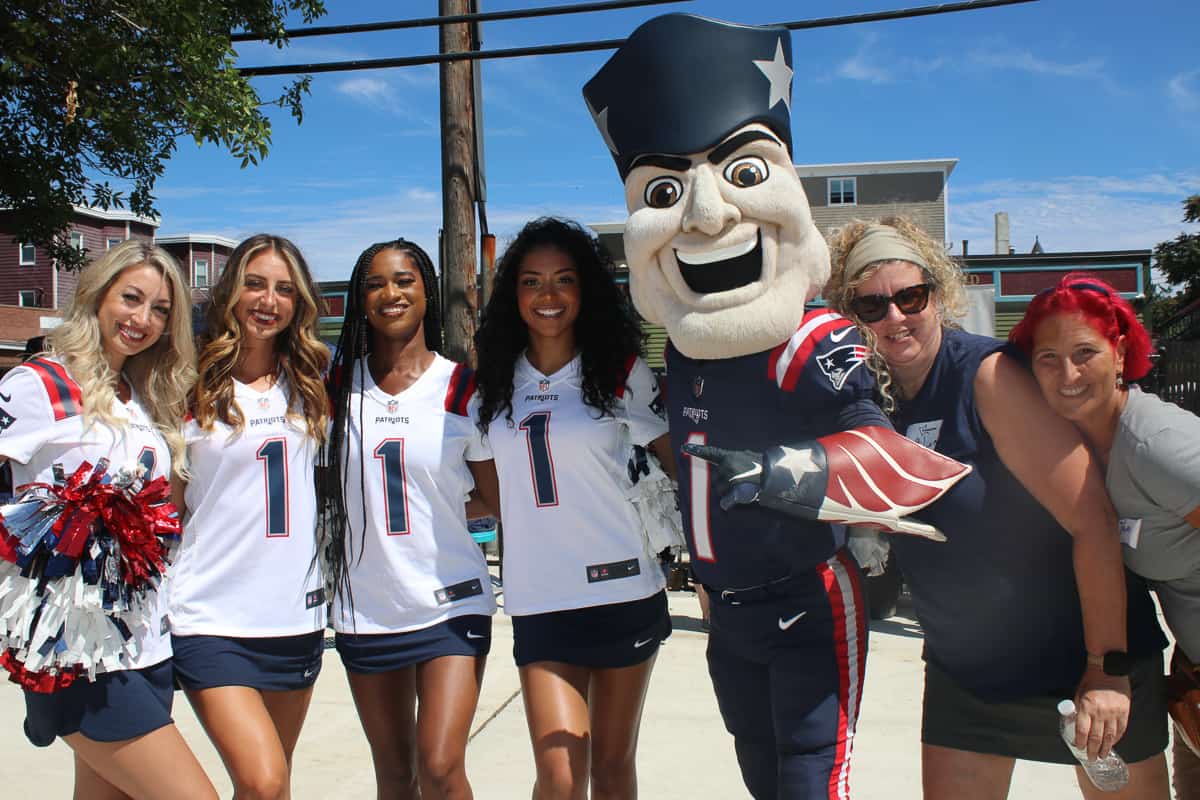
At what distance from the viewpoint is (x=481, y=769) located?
14.1ft

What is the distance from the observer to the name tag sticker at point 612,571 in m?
2.77

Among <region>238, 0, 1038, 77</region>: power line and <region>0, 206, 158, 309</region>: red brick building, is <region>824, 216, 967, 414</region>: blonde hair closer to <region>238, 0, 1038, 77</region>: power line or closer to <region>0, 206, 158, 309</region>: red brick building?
<region>238, 0, 1038, 77</region>: power line

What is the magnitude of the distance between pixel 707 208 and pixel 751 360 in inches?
15.8

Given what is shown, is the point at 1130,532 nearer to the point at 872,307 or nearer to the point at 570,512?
the point at 872,307

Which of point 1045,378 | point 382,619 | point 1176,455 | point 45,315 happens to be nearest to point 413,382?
point 382,619

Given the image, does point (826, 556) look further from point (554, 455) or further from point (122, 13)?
point (122, 13)

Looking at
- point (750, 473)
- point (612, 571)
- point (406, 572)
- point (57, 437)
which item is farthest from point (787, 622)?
point (57, 437)

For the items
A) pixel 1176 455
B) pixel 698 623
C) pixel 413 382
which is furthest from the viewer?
pixel 698 623

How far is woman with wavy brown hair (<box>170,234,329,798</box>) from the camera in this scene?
8.30 ft

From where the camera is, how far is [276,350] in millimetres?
2986

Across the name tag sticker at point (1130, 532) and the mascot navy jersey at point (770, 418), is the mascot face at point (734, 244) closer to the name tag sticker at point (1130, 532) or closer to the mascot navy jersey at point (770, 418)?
the mascot navy jersey at point (770, 418)

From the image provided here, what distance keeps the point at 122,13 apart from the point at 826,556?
703cm

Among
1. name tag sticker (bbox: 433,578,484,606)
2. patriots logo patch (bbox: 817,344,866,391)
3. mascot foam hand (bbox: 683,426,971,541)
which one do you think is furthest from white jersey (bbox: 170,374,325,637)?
patriots logo patch (bbox: 817,344,866,391)

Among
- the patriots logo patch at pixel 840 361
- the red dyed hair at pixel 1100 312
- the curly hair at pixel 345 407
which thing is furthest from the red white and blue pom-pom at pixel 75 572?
the red dyed hair at pixel 1100 312
